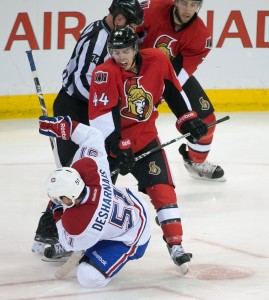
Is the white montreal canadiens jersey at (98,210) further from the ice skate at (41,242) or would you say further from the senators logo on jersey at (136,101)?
the ice skate at (41,242)

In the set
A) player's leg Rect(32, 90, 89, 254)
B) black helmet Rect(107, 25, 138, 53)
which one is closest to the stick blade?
player's leg Rect(32, 90, 89, 254)

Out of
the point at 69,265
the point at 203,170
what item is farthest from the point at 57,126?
the point at 203,170

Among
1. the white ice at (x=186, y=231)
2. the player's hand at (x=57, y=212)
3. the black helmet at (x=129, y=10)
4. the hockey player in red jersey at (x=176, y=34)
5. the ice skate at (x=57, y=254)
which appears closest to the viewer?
the white ice at (x=186, y=231)

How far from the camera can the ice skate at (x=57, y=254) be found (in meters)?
3.54

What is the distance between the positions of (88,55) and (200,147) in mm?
1313

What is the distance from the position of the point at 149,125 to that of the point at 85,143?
347 mm

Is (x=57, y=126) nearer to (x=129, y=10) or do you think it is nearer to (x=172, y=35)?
(x=129, y=10)

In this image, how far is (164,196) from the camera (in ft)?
11.2

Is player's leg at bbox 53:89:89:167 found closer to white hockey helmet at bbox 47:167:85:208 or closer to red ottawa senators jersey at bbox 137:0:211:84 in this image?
red ottawa senators jersey at bbox 137:0:211:84

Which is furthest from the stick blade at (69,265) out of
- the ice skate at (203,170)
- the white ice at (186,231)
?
the ice skate at (203,170)

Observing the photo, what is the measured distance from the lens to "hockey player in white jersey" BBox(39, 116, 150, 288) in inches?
122

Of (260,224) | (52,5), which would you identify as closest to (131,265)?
(260,224)

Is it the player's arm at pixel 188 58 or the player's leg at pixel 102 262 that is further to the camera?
the player's arm at pixel 188 58

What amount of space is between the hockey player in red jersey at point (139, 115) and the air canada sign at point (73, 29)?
9.95ft
